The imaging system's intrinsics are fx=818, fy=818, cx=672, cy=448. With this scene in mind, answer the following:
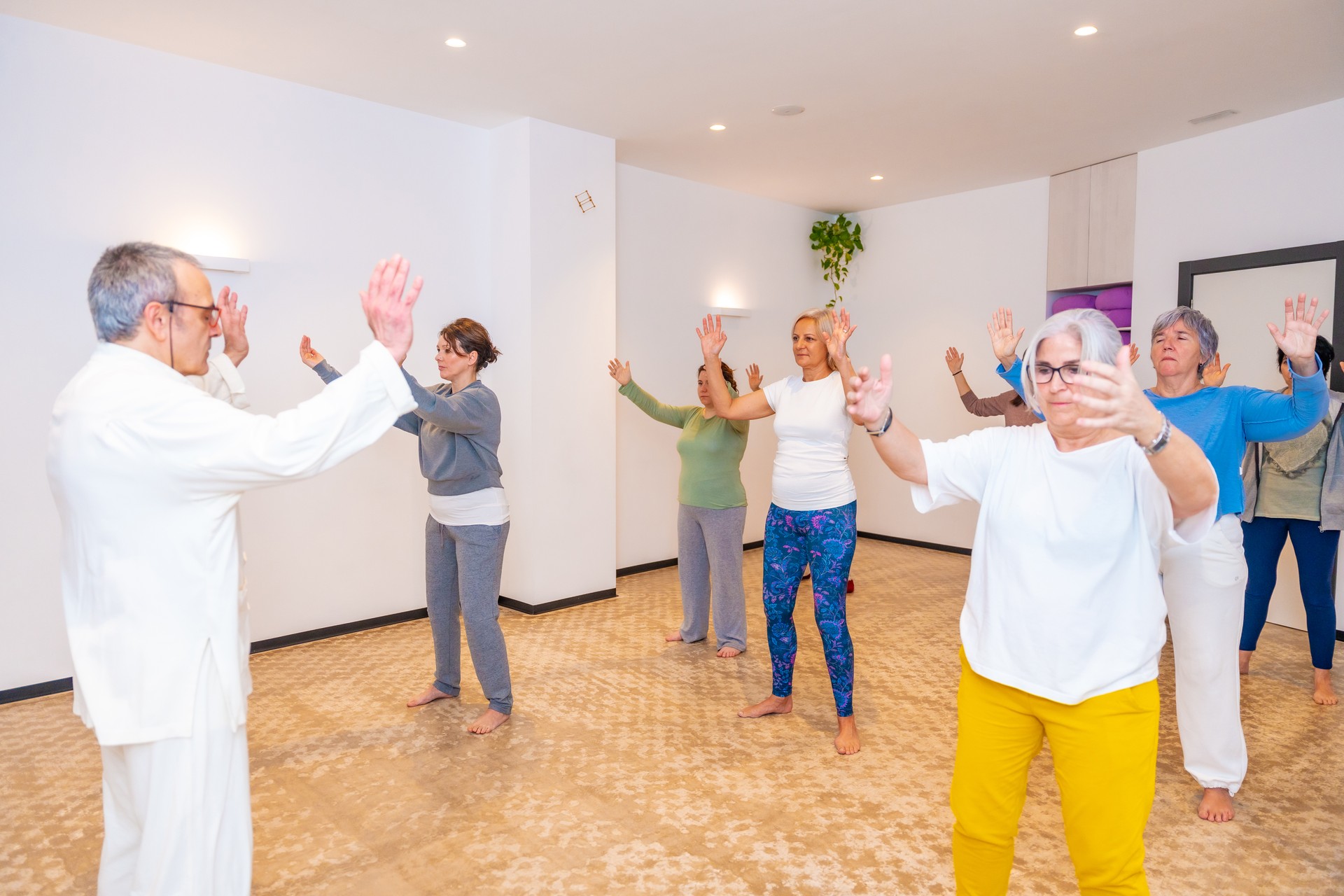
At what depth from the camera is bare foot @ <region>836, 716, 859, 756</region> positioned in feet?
9.94

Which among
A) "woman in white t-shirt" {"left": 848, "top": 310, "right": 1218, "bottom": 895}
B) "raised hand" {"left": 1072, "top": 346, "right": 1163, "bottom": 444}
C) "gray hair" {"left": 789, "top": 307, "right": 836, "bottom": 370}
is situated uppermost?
"gray hair" {"left": 789, "top": 307, "right": 836, "bottom": 370}

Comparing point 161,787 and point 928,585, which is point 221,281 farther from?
point 928,585

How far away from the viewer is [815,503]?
303cm

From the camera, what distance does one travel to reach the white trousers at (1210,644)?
8.10ft

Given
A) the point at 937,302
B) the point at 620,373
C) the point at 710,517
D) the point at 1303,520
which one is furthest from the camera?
the point at 937,302

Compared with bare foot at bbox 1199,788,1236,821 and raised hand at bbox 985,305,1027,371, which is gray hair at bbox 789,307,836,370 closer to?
raised hand at bbox 985,305,1027,371

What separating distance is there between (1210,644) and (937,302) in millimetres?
4629

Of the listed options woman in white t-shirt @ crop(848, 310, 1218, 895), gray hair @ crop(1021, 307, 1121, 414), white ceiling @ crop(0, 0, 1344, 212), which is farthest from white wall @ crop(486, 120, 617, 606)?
gray hair @ crop(1021, 307, 1121, 414)

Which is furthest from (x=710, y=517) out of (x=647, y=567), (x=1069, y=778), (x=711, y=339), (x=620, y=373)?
(x=1069, y=778)

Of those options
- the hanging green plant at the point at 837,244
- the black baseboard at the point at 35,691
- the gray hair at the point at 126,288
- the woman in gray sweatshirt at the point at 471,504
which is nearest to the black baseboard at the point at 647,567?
the woman in gray sweatshirt at the point at 471,504

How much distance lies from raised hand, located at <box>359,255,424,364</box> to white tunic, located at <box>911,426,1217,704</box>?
1.23 metres

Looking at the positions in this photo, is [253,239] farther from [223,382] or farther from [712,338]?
[712,338]

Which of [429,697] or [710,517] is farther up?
[710,517]

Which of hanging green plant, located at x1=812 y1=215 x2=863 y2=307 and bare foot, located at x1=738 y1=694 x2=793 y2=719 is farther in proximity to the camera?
hanging green plant, located at x1=812 y1=215 x2=863 y2=307
